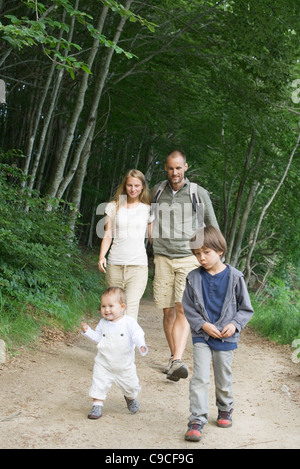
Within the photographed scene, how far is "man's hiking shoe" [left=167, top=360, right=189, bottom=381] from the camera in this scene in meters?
5.33

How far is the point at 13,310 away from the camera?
6281mm

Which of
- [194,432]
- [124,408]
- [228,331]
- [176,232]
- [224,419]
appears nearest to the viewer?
[194,432]

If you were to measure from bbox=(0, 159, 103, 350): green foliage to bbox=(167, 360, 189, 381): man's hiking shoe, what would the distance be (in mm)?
1679

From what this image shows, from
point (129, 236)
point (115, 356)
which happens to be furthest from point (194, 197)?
point (115, 356)

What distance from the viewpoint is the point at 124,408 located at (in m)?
4.46

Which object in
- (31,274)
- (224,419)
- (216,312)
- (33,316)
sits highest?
(216,312)

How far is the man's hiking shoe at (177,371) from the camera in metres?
5.33

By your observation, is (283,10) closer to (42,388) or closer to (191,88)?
(191,88)

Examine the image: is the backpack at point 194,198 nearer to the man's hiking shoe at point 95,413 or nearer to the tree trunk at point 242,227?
the man's hiking shoe at point 95,413

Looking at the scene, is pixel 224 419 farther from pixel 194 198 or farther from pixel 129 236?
pixel 194 198

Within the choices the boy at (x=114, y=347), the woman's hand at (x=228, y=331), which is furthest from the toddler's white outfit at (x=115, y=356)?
the woman's hand at (x=228, y=331)

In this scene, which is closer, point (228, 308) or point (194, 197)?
point (228, 308)

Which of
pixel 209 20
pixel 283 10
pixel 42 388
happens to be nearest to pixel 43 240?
pixel 42 388

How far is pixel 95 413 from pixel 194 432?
30.8 inches
